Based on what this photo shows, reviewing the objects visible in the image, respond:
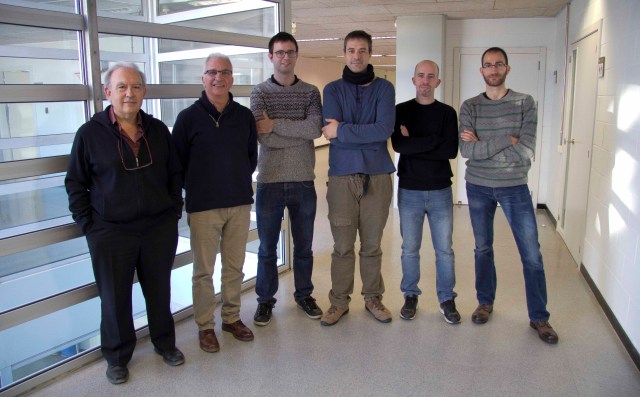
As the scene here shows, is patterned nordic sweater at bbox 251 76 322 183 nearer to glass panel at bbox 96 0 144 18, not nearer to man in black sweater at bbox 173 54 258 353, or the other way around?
Answer: man in black sweater at bbox 173 54 258 353

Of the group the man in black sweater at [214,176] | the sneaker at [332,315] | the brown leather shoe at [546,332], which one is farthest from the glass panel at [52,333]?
the brown leather shoe at [546,332]

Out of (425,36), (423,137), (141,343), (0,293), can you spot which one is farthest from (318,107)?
(425,36)

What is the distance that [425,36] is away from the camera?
22.6 feet

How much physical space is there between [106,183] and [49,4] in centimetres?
96

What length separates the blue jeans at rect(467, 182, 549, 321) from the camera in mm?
3125

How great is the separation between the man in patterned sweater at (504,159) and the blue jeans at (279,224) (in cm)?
100

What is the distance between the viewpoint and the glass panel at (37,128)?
2.60 metres

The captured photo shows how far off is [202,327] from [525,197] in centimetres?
203

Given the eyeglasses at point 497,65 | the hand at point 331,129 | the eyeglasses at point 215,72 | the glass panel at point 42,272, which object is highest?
the eyeglasses at point 497,65

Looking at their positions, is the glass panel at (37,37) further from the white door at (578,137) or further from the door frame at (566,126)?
the door frame at (566,126)

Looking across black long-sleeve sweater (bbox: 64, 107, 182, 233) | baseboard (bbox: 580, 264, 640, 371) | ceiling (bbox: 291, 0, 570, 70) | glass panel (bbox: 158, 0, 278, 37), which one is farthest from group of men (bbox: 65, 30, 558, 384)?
ceiling (bbox: 291, 0, 570, 70)

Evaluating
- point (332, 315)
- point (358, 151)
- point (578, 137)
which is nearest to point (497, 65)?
point (358, 151)

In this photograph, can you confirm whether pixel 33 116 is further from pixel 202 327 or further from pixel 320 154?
pixel 320 154

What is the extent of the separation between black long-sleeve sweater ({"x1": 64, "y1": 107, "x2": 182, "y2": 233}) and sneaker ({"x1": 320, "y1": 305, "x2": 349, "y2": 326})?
4.32 feet
